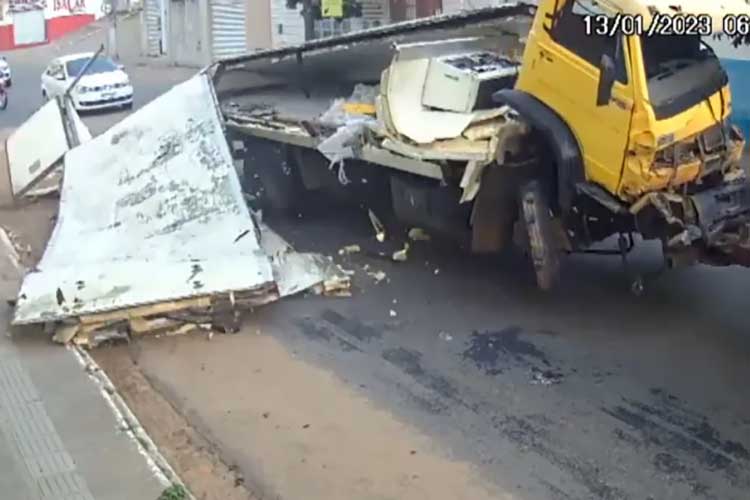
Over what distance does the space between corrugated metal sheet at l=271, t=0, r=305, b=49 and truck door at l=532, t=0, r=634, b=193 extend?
26.4 m

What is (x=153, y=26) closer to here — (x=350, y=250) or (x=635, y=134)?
(x=350, y=250)

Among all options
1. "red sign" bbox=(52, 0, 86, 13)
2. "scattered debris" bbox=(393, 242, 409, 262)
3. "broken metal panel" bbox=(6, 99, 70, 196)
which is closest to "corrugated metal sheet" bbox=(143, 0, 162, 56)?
"red sign" bbox=(52, 0, 86, 13)

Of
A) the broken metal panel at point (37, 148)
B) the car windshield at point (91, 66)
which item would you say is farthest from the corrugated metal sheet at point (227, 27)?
the broken metal panel at point (37, 148)

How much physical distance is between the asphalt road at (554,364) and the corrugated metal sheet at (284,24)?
2454 centimetres

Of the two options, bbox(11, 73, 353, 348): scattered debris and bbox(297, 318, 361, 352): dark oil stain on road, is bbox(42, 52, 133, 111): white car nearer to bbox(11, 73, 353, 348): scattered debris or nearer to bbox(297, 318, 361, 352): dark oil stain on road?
bbox(11, 73, 353, 348): scattered debris

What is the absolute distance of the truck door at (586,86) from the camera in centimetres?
852

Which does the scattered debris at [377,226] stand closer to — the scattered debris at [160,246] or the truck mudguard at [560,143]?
the scattered debris at [160,246]

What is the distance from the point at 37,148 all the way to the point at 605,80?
28.6 feet

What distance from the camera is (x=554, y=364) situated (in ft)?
27.2

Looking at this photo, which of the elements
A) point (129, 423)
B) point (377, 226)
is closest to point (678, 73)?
point (377, 226)

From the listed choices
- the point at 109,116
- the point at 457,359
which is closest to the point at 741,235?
the point at 457,359

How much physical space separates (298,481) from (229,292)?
2.87m

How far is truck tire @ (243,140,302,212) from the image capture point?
13.4m
